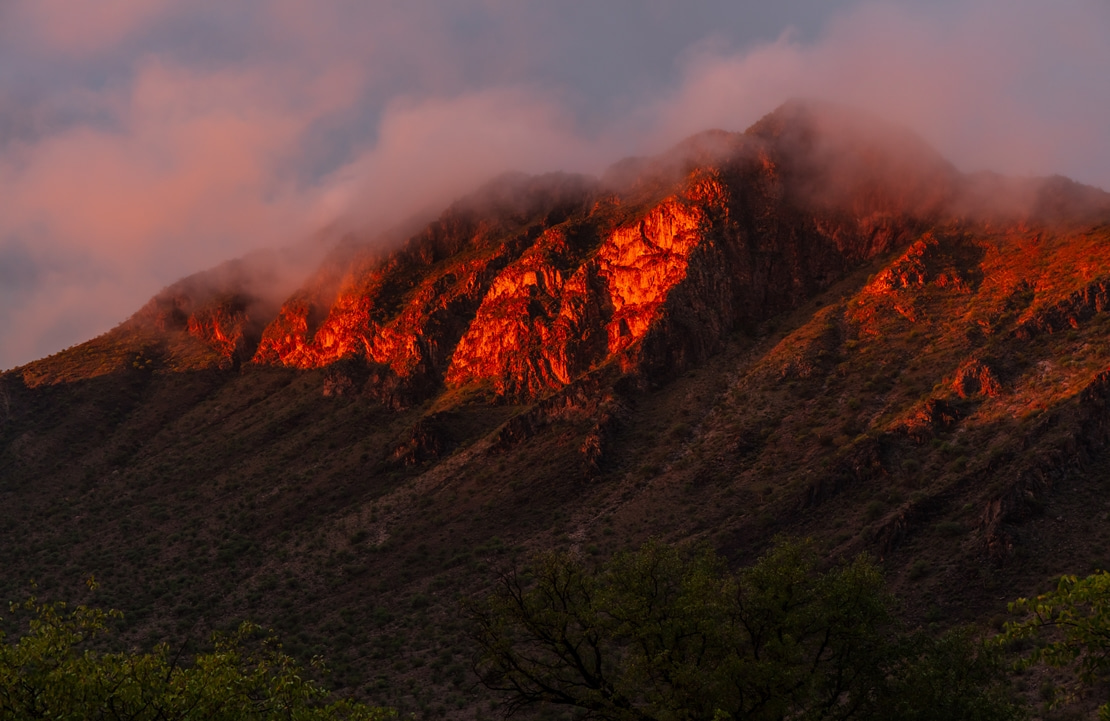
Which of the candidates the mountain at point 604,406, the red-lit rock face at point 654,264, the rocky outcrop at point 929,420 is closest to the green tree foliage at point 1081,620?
the mountain at point 604,406

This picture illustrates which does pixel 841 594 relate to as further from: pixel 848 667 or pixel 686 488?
pixel 686 488

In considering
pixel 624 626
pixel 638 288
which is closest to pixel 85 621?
pixel 624 626

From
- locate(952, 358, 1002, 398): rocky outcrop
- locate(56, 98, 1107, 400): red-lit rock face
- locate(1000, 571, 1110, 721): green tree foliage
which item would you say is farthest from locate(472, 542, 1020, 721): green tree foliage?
locate(56, 98, 1107, 400): red-lit rock face

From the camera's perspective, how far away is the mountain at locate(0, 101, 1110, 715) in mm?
63062

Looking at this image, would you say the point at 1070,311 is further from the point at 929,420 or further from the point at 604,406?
the point at 604,406

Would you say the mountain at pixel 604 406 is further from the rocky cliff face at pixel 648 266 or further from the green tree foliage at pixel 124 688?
the green tree foliage at pixel 124 688

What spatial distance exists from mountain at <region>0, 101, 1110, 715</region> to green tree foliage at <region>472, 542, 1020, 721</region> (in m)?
24.1

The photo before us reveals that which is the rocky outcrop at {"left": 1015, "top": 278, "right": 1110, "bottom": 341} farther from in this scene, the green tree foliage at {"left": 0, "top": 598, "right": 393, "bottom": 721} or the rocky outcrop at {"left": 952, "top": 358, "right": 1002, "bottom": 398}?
the green tree foliage at {"left": 0, "top": 598, "right": 393, "bottom": 721}

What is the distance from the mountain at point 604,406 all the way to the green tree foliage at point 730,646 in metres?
24.1

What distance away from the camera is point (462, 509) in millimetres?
82750

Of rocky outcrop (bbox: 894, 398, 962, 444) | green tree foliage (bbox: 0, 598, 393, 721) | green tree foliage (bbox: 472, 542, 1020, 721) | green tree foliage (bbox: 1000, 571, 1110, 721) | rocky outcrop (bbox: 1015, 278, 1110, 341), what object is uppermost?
green tree foliage (bbox: 0, 598, 393, 721)

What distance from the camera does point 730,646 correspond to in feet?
94.1

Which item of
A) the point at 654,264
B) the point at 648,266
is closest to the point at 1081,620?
the point at 654,264

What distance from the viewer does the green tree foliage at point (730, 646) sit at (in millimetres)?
27000
